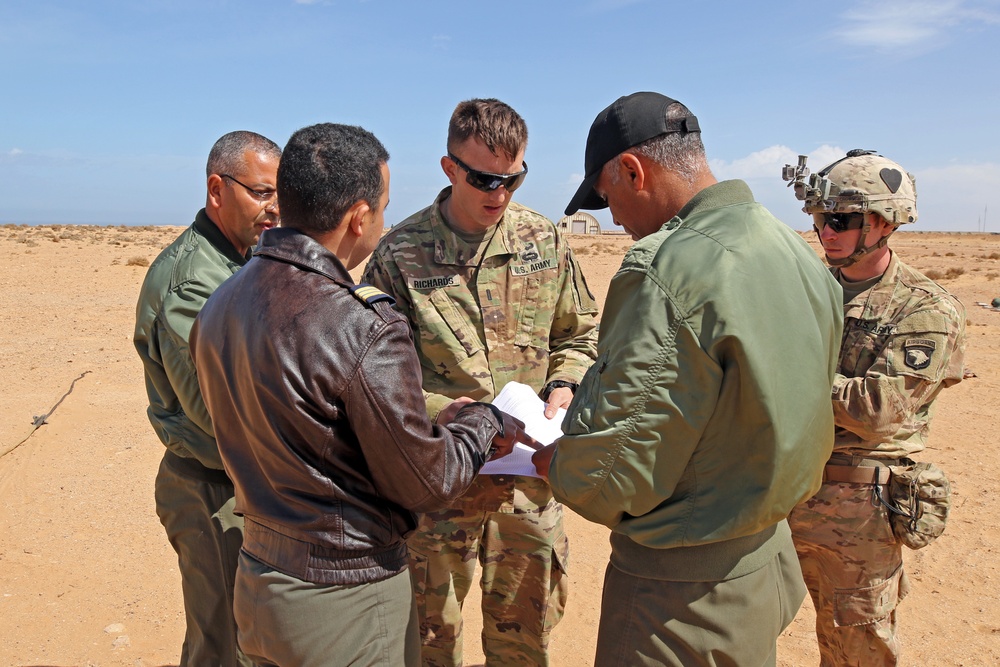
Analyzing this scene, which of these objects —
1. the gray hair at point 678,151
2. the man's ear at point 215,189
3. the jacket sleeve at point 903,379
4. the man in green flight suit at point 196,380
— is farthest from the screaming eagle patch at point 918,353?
the man's ear at point 215,189

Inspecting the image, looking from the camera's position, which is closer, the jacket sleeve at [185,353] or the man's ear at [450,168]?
the jacket sleeve at [185,353]

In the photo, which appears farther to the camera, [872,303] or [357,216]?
[872,303]

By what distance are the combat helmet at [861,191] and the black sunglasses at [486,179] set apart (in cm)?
138

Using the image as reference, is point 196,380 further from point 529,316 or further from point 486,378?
point 529,316

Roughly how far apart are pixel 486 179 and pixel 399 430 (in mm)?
1666

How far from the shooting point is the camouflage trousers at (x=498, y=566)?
3473 mm

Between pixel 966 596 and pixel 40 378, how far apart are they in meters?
10.3

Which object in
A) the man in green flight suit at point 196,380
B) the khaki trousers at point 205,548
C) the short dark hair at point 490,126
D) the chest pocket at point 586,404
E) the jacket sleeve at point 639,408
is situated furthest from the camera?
the short dark hair at point 490,126

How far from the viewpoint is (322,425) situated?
1.98 metres

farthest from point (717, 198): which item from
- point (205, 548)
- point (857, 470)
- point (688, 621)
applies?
point (205, 548)

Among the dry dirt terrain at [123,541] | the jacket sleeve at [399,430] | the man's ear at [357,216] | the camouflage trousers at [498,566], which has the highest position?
the man's ear at [357,216]

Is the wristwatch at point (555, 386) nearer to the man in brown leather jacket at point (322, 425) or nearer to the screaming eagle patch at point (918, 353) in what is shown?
the man in brown leather jacket at point (322, 425)

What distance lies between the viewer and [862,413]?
Result: 3.12 m


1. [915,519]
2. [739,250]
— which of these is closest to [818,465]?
[739,250]
